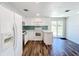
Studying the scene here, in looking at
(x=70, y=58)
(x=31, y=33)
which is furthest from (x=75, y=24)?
(x=70, y=58)

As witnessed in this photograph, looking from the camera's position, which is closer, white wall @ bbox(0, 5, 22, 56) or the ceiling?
white wall @ bbox(0, 5, 22, 56)

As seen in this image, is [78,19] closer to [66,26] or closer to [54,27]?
[66,26]

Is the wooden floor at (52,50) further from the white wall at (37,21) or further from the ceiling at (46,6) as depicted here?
the white wall at (37,21)

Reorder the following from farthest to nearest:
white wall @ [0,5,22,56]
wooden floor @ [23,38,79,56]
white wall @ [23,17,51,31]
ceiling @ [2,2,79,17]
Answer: white wall @ [23,17,51,31], wooden floor @ [23,38,79,56], ceiling @ [2,2,79,17], white wall @ [0,5,22,56]

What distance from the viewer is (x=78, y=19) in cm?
665

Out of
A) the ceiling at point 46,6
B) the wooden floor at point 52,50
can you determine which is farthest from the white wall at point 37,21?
the ceiling at point 46,6

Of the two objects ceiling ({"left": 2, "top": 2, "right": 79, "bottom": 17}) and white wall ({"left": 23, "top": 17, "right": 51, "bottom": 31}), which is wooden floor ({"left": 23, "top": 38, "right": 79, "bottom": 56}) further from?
white wall ({"left": 23, "top": 17, "right": 51, "bottom": 31})

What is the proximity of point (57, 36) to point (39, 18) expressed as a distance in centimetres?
283

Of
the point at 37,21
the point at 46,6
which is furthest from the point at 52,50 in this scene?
the point at 37,21

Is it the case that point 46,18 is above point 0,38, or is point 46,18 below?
above

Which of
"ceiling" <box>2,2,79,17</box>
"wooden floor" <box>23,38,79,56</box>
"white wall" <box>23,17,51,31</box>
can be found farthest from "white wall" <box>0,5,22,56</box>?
"white wall" <box>23,17,51,31</box>

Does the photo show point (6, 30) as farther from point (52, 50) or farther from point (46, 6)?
point (52, 50)

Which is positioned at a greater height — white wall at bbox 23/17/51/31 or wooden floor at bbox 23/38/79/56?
white wall at bbox 23/17/51/31

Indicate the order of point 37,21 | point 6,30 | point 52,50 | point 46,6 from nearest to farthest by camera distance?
point 6,30 < point 46,6 < point 52,50 < point 37,21
